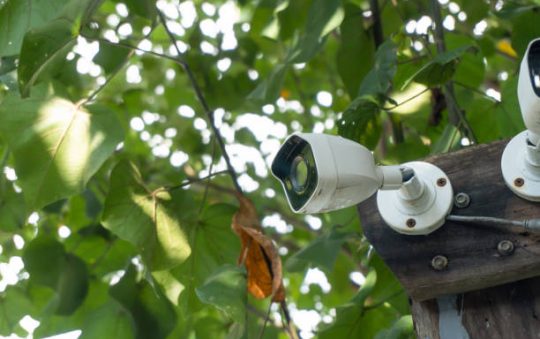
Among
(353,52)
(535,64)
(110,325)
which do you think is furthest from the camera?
(353,52)

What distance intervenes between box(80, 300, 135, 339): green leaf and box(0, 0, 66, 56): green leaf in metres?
0.45

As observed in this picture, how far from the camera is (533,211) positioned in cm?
89

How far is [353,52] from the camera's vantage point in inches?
62.4

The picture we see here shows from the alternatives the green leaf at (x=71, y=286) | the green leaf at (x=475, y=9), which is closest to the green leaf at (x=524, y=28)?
the green leaf at (x=475, y=9)

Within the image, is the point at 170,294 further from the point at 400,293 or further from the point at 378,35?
the point at 378,35

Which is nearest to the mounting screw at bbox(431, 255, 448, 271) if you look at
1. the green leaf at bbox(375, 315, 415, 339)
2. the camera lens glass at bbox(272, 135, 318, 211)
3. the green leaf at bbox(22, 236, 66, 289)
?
the camera lens glass at bbox(272, 135, 318, 211)

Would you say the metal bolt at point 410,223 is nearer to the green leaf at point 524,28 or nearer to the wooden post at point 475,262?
the wooden post at point 475,262

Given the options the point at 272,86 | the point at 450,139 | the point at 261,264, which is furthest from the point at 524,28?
the point at 261,264

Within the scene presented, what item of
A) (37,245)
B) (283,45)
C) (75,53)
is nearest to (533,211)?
(75,53)

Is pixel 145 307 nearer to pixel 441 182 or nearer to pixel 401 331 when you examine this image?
pixel 401 331

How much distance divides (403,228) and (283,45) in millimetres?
1146

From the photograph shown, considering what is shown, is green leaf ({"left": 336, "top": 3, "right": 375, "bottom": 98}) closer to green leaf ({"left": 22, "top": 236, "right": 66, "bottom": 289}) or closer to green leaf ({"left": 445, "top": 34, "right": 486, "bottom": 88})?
green leaf ({"left": 445, "top": 34, "right": 486, "bottom": 88})

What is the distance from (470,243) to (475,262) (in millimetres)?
19

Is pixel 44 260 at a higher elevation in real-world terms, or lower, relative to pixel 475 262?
lower
